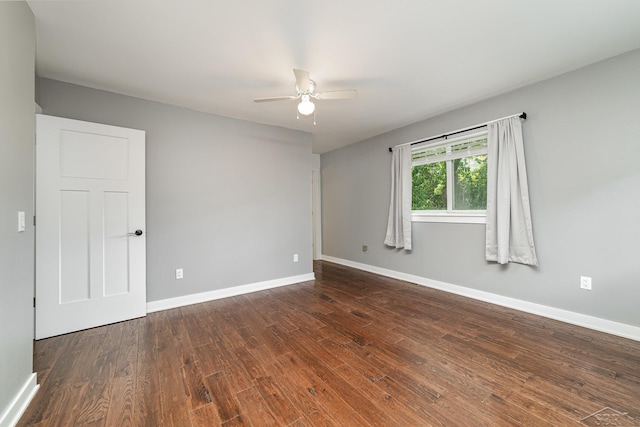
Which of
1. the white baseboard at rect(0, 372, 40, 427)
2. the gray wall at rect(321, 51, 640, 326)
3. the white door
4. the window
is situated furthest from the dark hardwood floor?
the window

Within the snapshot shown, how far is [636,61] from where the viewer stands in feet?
7.19

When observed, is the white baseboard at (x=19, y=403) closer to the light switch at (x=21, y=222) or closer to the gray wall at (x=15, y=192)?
the gray wall at (x=15, y=192)

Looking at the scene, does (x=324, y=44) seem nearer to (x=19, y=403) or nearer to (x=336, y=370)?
(x=336, y=370)

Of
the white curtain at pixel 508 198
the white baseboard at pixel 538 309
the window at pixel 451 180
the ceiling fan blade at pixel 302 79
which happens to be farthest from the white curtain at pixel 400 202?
the ceiling fan blade at pixel 302 79

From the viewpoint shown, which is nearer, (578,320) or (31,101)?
(31,101)

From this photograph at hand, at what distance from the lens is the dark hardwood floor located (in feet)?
4.68

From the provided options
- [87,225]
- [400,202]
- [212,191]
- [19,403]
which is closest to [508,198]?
[400,202]

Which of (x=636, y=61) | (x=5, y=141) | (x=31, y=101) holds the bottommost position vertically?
(x=5, y=141)

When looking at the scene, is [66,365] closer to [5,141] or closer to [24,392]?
[24,392]

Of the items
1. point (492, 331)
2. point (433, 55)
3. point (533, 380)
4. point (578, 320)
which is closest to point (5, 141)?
point (433, 55)

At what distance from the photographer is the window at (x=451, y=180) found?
3.27 meters

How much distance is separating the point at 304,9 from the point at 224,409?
8.67ft

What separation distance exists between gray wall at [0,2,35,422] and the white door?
896mm

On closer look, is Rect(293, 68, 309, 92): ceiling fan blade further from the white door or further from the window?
the window
